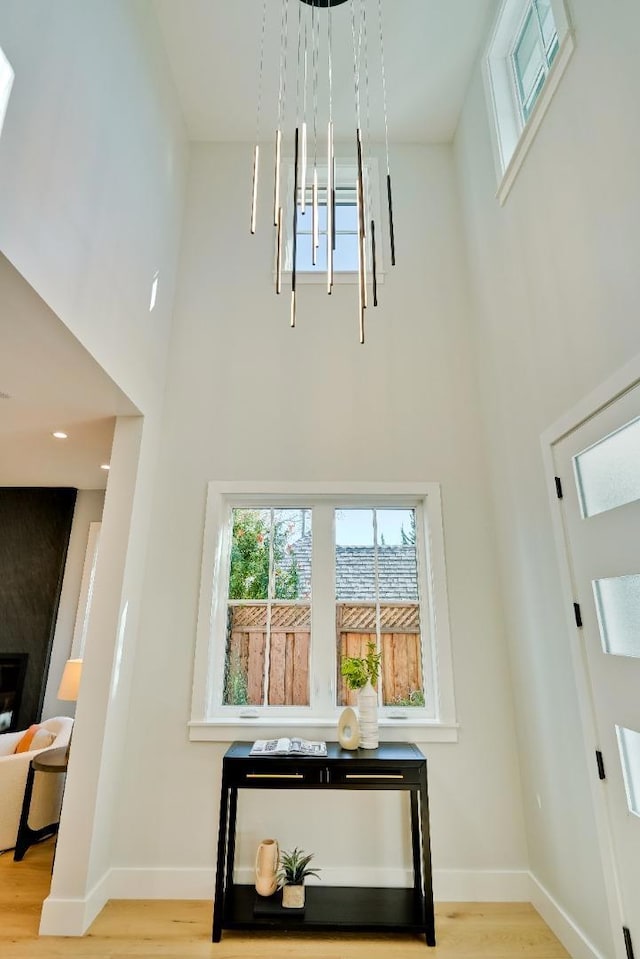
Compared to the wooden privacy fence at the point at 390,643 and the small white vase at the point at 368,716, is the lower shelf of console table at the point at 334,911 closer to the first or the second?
the small white vase at the point at 368,716

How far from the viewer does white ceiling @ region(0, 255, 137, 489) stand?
6.66 feet

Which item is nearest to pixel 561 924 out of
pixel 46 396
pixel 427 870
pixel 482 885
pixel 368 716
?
pixel 482 885

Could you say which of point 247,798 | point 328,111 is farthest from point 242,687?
point 328,111

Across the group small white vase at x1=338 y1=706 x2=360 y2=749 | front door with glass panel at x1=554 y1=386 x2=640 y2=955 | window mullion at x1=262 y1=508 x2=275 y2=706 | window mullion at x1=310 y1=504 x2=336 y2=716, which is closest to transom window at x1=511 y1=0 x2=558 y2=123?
front door with glass panel at x1=554 y1=386 x2=640 y2=955

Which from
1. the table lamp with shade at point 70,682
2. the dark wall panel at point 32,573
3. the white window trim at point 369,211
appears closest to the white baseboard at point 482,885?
the table lamp with shade at point 70,682

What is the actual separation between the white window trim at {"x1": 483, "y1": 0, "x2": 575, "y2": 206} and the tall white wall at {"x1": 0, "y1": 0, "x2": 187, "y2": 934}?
91.5 inches

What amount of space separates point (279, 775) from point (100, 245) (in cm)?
294

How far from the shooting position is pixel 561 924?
225 centimetres

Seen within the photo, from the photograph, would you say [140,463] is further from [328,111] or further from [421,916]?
[328,111]

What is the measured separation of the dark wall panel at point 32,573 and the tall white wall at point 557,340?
4142 mm

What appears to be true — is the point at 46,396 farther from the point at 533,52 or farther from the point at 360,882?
the point at 533,52

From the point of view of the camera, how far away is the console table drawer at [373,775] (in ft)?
7.98

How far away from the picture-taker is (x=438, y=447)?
3316 millimetres

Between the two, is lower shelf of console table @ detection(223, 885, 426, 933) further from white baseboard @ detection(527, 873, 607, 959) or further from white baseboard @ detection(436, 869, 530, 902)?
white baseboard @ detection(527, 873, 607, 959)
